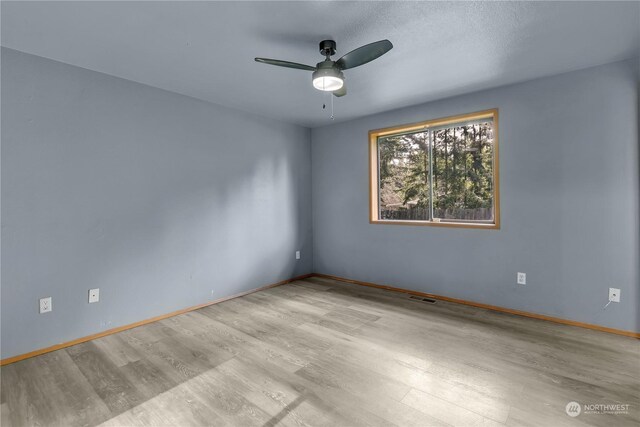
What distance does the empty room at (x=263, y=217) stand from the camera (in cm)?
192

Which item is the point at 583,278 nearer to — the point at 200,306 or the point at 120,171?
the point at 200,306

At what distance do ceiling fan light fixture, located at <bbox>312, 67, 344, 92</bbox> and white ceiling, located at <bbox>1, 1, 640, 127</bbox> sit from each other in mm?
277

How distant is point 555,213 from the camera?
2.97 metres

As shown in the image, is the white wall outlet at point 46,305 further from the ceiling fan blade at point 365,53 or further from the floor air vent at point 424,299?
the floor air vent at point 424,299

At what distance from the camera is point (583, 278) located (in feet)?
9.34

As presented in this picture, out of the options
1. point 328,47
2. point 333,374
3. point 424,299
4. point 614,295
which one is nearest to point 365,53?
point 328,47

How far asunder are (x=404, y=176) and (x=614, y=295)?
2456 millimetres

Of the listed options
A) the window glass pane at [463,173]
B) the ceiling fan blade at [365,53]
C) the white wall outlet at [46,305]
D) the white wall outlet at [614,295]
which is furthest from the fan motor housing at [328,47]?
the white wall outlet at [614,295]

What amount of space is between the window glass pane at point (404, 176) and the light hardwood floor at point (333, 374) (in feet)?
5.05

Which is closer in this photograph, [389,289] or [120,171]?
[120,171]

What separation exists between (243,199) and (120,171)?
1466mm

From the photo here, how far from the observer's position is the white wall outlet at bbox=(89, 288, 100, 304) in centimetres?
272

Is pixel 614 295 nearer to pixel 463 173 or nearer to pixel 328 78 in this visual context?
pixel 463 173

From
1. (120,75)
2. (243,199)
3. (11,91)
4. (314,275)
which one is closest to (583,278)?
(314,275)
